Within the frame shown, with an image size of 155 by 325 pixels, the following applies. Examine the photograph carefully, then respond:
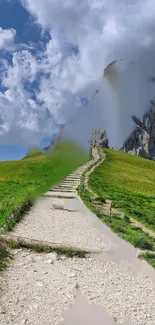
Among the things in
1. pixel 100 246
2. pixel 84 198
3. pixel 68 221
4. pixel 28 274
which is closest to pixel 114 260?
pixel 100 246

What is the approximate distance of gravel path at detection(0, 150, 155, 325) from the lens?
1228 cm

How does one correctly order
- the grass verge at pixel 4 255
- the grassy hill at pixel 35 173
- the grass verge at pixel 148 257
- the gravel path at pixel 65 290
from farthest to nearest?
the grassy hill at pixel 35 173
the grass verge at pixel 148 257
the grass verge at pixel 4 255
the gravel path at pixel 65 290

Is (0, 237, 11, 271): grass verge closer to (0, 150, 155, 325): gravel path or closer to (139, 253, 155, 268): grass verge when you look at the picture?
(0, 150, 155, 325): gravel path

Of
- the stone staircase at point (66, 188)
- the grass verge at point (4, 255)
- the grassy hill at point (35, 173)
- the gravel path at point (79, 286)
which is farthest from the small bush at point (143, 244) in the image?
the stone staircase at point (66, 188)

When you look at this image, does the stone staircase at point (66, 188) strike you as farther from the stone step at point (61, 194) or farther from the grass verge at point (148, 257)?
the grass verge at point (148, 257)

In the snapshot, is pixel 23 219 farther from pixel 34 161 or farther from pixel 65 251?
pixel 34 161

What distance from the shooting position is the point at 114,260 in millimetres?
18672

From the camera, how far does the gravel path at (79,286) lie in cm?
1228

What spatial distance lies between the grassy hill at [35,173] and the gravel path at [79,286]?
687 cm

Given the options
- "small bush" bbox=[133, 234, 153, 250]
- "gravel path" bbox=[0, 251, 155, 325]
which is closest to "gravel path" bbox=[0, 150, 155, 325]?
"gravel path" bbox=[0, 251, 155, 325]

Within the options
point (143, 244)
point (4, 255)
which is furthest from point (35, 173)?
point (4, 255)

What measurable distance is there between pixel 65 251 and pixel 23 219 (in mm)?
8423

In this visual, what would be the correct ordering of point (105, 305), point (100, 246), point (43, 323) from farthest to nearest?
point (100, 246) → point (105, 305) → point (43, 323)

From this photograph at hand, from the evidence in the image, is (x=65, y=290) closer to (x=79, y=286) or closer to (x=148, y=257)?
(x=79, y=286)
